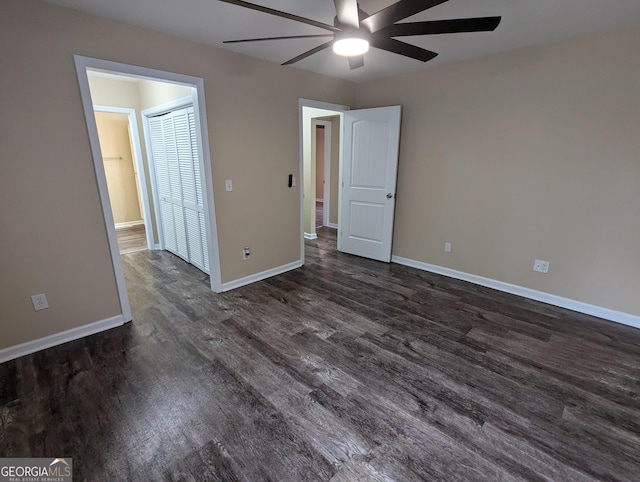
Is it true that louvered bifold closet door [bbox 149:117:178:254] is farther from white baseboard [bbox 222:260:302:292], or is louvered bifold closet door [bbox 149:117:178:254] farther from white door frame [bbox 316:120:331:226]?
white door frame [bbox 316:120:331:226]

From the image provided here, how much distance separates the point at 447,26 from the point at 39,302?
3.31m

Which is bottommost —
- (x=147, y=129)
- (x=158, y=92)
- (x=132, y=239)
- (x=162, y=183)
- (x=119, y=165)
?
(x=132, y=239)

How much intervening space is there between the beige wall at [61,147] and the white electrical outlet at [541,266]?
334 cm

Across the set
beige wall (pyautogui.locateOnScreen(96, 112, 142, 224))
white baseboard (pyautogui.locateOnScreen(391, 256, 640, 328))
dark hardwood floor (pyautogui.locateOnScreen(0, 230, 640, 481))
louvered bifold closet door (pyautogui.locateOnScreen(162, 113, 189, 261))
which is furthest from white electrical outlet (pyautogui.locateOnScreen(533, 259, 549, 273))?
beige wall (pyautogui.locateOnScreen(96, 112, 142, 224))

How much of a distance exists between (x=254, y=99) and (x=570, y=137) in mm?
3098

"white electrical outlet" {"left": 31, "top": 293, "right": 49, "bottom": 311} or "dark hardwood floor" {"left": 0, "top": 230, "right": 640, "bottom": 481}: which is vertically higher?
"white electrical outlet" {"left": 31, "top": 293, "right": 49, "bottom": 311}

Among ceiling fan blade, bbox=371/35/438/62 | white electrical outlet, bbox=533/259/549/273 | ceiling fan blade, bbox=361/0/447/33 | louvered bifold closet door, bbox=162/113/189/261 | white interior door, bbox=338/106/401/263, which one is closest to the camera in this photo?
ceiling fan blade, bbox=361/0/447/33

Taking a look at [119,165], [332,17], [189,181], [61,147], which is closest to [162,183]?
[189,181]

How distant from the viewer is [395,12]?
1.50 metres

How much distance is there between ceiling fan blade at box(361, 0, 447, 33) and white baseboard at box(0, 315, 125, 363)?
2977mm

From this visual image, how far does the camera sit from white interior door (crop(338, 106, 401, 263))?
3.91 meters

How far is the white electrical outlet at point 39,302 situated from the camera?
225 centimetres

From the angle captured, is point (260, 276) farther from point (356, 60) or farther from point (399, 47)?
point (399, 47)

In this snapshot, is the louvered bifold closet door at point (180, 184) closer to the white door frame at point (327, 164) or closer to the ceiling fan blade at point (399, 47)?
the ceiling fan blade at point (399, 47)
